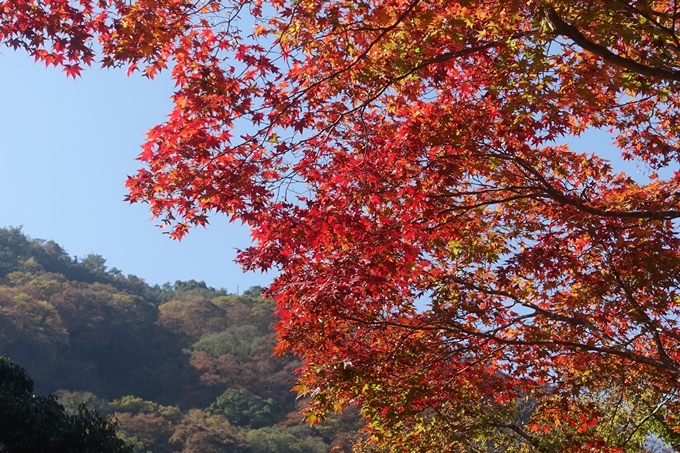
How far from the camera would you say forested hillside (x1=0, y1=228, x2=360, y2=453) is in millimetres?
31688

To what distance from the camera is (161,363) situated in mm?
43781

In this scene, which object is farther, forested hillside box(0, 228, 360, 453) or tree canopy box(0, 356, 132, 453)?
forested hillside box(0, 228, 360, 453)

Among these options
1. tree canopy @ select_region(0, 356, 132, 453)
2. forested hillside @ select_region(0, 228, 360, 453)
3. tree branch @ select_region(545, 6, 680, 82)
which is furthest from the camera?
forested hillside @ select_region(0, 228, 360, 453)

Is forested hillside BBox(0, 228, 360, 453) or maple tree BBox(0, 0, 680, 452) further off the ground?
forested hillside BBox(0, 228, 360, 453)

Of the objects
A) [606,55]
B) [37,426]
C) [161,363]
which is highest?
[161,363]

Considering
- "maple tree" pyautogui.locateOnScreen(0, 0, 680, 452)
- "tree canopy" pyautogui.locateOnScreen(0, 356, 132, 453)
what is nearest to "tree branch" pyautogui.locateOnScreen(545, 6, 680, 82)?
"maple tree" pyautogui.locateOnScreen(0, 0, 680, 452)

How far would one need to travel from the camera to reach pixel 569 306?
689 centimetres

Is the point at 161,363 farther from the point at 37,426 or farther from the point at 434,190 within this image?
the point at 434,190

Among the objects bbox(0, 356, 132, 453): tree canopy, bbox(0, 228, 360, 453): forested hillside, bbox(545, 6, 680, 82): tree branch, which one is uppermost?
bbox(0, 228, 360, 453): forested hillside

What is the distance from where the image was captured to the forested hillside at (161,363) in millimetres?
31688

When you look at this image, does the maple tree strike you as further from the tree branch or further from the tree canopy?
the tree canopy

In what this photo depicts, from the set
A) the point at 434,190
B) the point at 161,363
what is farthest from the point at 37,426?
the point at 161,363

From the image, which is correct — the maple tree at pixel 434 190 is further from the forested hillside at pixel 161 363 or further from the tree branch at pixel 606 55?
the forested hillside at pixel 161 363

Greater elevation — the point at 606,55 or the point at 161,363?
the point at 161,363
